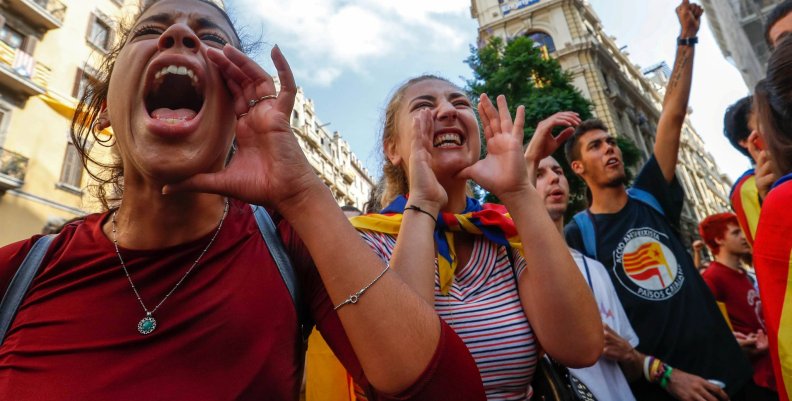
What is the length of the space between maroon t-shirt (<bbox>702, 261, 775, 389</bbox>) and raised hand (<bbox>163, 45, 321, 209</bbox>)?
12.2 ft

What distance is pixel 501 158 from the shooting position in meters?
1.69

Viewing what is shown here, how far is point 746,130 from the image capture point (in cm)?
343

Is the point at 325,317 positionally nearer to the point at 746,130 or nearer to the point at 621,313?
the point at 621,313

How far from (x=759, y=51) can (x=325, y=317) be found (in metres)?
14.8

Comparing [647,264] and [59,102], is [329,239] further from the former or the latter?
[59,102]

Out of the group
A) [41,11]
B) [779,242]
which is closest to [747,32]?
[779,242]

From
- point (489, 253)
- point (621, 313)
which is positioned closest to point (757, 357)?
point (621, 313)

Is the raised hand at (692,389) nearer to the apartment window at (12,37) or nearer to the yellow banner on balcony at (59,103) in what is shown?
the yellow banner on balcony at (59,103)

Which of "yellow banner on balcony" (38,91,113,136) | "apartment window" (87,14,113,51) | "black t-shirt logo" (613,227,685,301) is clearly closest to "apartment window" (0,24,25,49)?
"yellow banner on balcony" (38,91,113,136)

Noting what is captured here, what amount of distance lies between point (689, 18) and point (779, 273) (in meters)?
2.53

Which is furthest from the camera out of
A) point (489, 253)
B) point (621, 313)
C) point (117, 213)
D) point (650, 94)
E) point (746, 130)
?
point (650, 94)

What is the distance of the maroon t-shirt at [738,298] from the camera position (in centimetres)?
351

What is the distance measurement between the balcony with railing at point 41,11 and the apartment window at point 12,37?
601 mm

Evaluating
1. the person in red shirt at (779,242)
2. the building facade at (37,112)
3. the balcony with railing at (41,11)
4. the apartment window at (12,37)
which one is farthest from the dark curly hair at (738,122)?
the balcony with railing at (41,11)
